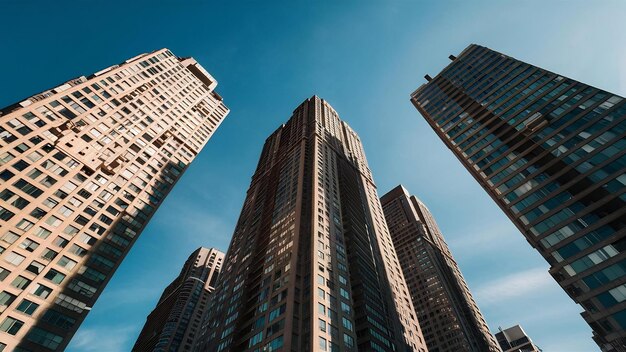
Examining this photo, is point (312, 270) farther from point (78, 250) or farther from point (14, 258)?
point (14, 258)

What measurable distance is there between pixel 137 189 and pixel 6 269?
88.7ft

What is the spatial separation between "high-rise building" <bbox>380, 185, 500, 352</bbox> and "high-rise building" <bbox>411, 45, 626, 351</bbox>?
72.6m

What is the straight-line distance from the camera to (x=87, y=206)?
2279 inches

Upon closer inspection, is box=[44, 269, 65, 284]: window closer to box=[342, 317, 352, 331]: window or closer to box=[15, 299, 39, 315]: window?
box=[15, 299, 39, 315]: window

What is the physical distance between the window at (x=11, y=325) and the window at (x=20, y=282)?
14.5 feet

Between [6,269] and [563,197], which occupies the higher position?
[563,197]

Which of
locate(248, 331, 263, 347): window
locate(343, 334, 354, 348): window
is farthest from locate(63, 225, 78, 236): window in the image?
locate(343, 334, 354, 348): window

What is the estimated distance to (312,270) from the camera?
55.7 meters

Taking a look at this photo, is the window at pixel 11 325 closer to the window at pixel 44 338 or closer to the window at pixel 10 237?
the window at pixel 44 338

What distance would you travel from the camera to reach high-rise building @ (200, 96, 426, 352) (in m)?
50.1

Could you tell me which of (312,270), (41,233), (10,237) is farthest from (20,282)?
(312,270)

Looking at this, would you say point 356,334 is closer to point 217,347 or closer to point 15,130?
point 217,347

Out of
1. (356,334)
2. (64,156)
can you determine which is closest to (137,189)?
(64,156)

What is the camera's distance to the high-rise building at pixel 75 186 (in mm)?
45281
